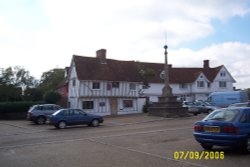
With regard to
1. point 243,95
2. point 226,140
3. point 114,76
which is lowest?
point 226,140

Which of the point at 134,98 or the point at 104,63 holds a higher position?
the point at 104,63

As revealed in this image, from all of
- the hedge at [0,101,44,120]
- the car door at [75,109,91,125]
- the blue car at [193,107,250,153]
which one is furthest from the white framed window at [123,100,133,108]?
the blue car at [193,107,250,153]

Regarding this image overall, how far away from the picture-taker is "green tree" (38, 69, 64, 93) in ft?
218

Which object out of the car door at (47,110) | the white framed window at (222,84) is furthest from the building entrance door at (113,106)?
the white framed window at (222,84)

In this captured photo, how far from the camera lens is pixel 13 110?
128 feet

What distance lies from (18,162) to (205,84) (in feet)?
187

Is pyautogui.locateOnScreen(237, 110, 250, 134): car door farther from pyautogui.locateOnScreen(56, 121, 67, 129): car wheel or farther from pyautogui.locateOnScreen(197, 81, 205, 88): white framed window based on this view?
pyautogui.locateOnScreen(197, 81, 205, 88): white framed window

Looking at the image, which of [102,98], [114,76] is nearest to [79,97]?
[102,98]

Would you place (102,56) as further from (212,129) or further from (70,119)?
(212,129)

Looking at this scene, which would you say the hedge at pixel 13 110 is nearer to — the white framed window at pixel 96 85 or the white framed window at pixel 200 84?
the white framed window at pixel 96 85

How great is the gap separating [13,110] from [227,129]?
33.3 m

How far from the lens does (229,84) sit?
6719cm

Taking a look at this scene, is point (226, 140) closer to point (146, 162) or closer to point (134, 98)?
point (146, 162)

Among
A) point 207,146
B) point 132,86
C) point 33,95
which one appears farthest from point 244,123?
point 33,95
